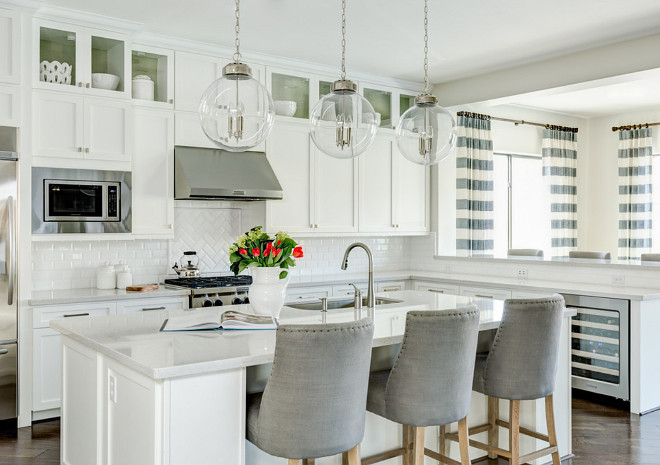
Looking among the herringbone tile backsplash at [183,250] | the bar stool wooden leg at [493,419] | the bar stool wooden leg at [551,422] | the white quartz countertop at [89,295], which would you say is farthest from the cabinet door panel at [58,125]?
the bar stool wooden leg at [551,422]

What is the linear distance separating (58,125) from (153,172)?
0.80 meters

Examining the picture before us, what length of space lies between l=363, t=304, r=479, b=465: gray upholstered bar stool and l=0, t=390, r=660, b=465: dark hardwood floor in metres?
1.21

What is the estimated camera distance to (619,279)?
514cm

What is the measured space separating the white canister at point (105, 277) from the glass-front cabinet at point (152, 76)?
1332 millimetres

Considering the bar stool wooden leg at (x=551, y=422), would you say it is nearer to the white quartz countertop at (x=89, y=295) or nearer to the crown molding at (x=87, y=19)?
the white quartz countertop at (x=89, y=295)

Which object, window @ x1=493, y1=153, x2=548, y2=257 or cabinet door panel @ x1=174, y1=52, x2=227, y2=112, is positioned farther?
window @ x1=493, y1=153, x2=548, y2=257

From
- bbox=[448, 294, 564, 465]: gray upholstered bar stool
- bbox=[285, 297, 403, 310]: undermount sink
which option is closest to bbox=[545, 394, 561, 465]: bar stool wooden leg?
bbox=[448, 294, 564, 465]: gray upholstered bar stool

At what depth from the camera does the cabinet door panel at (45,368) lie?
4.29m

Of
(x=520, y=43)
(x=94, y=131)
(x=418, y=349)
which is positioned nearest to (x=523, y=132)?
(x=520, y=43)

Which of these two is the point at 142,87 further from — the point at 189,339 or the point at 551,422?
the point at 551,422

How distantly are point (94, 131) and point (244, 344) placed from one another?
2.80 meters

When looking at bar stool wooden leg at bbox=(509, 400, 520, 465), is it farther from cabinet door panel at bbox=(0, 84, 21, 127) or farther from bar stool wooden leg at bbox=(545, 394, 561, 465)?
cabinet door panel at bbox=(0, 84, 21, 127)

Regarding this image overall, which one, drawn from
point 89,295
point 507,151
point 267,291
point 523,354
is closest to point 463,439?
point 523,354

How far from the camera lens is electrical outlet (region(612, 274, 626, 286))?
511 centimetres
